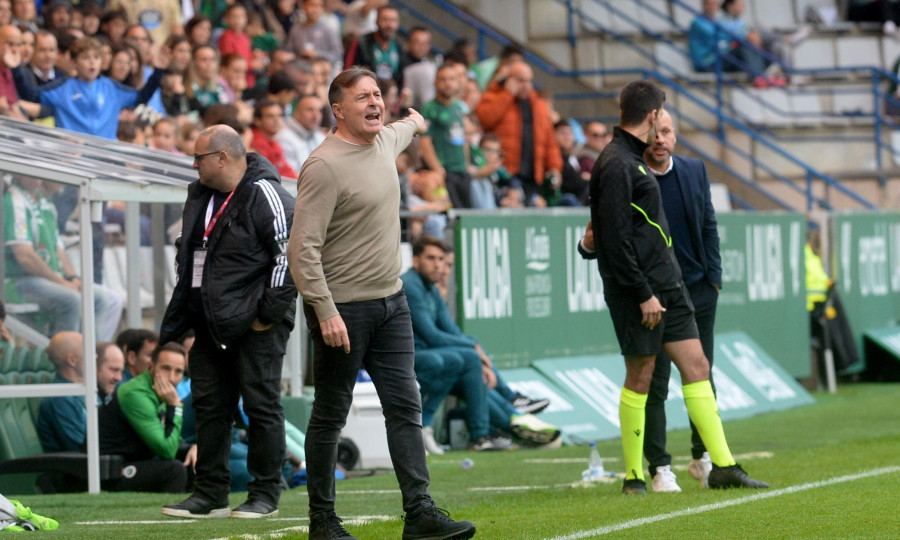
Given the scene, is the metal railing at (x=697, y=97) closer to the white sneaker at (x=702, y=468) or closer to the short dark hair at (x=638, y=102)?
the white sneaker at (x=702, y=468)

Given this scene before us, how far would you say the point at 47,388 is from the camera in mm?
10195

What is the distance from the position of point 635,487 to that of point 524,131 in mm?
10428

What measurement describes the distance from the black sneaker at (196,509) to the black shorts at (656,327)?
231 cm

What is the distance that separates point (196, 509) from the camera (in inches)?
326

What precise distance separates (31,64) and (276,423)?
6677 mm

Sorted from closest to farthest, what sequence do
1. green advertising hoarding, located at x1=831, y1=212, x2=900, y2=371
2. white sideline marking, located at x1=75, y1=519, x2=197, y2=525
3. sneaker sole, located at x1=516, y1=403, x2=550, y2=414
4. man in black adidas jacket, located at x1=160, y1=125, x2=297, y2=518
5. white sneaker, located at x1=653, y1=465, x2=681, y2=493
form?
white sideline marking, located at x1=75, y1=519, x2=197, y2=525 → man in black adidas jacket, located at x1=160, y1=125, x2=297, y2=518 → white sneaker, located at x1=653, y1=465, x2=681, y2=493 → sneaker sole, located at x1=516, y1=403, x2=550, y2=414 → green advertising hoarding, located at x1=831, y1=212, x2=900, y2=371

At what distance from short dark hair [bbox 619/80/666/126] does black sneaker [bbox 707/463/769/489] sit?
1960 mm

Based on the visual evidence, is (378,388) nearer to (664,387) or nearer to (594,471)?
(664,387)

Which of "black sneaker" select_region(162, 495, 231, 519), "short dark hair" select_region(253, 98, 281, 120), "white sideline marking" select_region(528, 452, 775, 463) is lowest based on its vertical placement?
"white sideline marking" select_region(528, 452, 775, 463)

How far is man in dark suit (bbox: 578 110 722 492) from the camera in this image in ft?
29.8

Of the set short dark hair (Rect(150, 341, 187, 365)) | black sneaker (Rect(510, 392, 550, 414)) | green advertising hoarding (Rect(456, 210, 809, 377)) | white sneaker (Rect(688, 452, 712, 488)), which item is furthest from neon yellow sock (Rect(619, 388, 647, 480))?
green advertising hoarding (Rect(456, 210, 809, 377))

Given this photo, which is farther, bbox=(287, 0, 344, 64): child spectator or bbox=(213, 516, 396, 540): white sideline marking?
bbox=(287, 0, 344, 64): child spectator

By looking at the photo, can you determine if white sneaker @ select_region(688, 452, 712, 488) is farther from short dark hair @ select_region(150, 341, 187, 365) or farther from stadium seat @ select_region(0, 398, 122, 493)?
stadium seat @ select_region(0, 398, 122, 493)

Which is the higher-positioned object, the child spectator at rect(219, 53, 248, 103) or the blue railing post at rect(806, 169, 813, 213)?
A: the child spectator at rect(219, 53, 248, 103)
